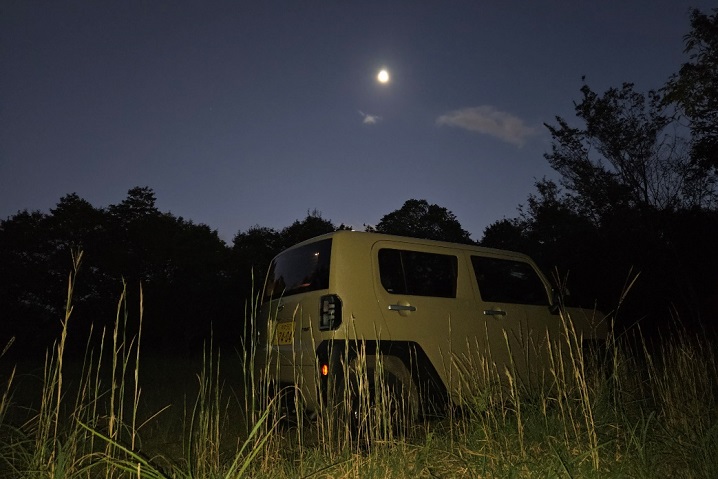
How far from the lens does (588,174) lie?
16.0m

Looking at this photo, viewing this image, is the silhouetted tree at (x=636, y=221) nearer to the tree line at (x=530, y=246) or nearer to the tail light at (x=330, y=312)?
the tree line at (x=530, y=246)

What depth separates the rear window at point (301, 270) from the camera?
3.72 m

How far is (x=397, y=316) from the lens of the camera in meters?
3.70

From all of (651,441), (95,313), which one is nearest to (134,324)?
(95,313)

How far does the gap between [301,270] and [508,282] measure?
2.06 m

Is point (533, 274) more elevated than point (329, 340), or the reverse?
point (533, 274)

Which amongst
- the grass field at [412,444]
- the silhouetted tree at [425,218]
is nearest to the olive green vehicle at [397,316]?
the grass field at [412,444]

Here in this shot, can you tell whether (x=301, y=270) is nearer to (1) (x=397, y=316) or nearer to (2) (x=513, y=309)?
(1) (x=397, y=316)

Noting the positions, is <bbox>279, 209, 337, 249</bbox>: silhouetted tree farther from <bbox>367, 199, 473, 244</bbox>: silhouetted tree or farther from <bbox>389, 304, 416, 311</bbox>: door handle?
<bbox>389, 304, 416, 311</bbox>: door handle

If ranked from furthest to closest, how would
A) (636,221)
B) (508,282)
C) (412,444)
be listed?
(636,221), (508,282), (412,444)

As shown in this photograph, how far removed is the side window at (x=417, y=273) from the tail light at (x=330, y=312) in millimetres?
448

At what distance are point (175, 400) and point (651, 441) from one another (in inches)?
231

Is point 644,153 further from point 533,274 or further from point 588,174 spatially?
point 533,274

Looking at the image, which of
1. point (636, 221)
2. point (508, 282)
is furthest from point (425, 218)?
point (508, 282)
